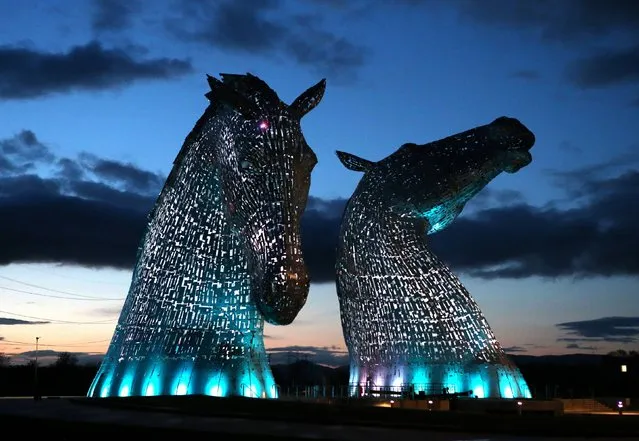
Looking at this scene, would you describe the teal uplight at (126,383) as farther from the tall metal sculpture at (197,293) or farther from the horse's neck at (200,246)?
the horse's neck at (200,246)

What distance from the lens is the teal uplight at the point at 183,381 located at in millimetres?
15148

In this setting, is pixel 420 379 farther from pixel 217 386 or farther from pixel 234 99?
pixel 234 99

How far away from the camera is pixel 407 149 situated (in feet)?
75.7

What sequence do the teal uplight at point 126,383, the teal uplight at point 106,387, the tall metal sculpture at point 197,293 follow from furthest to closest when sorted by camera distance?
the teal uplight at point 106,387 → the teal uplight at point 126,383 → the tall metal sculpture at point 197,293

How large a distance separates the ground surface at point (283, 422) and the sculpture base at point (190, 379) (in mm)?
946

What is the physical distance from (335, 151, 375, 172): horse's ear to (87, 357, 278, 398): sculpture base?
9275mm

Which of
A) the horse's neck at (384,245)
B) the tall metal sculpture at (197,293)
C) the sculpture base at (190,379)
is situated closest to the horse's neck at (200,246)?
the tall metal sculpture at (197,293)

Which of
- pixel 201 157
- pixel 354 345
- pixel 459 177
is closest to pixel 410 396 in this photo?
pixel 354 345

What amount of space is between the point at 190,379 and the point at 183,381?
134mm

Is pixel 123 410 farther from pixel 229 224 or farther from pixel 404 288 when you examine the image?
pixel 404 288

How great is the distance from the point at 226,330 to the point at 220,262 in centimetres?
124

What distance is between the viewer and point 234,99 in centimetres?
1358

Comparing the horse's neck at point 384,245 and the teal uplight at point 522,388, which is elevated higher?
the horse's neck at point 384,245

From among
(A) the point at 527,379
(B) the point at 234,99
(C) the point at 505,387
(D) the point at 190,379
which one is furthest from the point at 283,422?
(A) the point at 527,379
